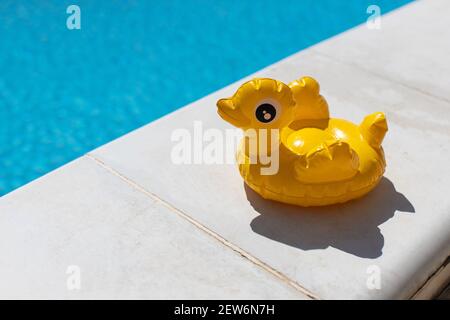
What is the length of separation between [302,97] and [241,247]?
0.69 meters

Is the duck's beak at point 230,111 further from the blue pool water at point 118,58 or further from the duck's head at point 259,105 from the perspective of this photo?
the blue pool water at point 118,58

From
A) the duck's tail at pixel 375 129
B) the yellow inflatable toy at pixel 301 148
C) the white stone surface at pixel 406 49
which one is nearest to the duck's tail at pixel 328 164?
the yellow inflatable toy at pixel 301 148

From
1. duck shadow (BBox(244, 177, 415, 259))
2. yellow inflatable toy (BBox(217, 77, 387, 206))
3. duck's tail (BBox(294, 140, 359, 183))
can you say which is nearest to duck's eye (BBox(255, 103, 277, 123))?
yellow inflatable toy (BBox(217, 77, 387, 206))

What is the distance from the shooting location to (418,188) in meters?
2.37

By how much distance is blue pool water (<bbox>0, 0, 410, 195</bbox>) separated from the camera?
393 centimetres

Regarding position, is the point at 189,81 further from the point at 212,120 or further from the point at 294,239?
the point at 294,239

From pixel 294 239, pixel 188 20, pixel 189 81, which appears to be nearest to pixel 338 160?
pixel 294 239

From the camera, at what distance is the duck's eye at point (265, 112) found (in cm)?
203

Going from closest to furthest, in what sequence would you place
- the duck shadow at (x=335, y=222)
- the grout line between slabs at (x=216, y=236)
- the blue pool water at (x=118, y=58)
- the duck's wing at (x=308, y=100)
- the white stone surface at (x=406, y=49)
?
the grout line between slabs at (x=216, y=236), the duck shadow at (x=335, y=222), the duck's wing at (x=308, y=100), the white stone surface at (x=406, y=49), the blue pool water at (x=118, y=58)

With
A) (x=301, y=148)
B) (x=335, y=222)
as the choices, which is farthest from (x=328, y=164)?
(x=335, y=222)

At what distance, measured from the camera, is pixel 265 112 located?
2.04 metres

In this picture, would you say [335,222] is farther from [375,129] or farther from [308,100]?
[308,100]

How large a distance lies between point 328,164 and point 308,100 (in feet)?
1.31
